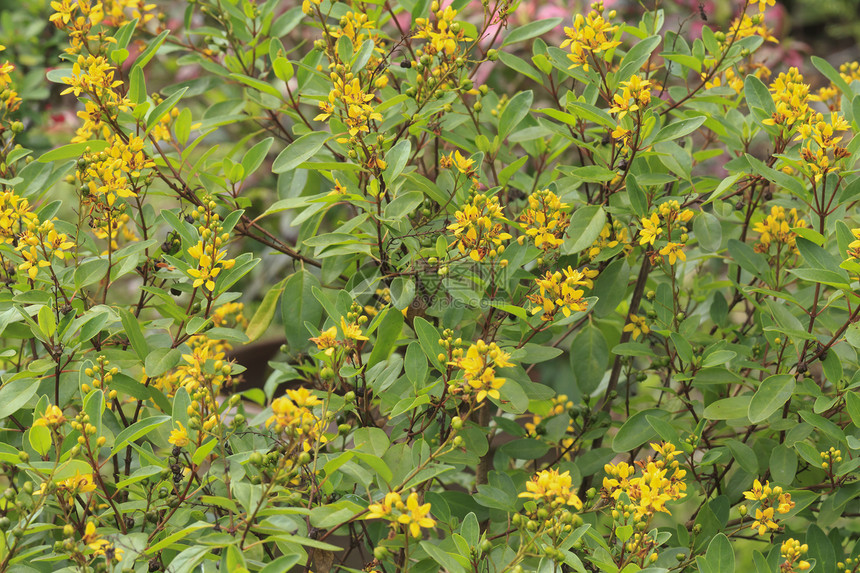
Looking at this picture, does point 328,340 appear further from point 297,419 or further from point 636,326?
point 636,326

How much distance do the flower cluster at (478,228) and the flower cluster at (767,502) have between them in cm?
56

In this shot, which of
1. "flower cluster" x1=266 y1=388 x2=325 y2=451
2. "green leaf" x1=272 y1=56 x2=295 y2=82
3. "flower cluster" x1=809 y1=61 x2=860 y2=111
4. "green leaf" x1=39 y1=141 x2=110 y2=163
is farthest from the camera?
"flower cluster" x1=809 y1=61 x2=860 y2=111

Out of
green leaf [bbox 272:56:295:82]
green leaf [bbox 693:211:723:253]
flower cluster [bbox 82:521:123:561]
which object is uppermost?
green leaf [bbox 272:56:295:82]

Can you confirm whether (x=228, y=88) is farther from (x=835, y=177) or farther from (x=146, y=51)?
(x=835, y=177)

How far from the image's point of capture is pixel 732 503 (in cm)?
157

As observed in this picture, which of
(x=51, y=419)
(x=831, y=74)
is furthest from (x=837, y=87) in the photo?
(x=51, y=419)

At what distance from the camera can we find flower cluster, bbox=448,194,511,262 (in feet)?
3.99

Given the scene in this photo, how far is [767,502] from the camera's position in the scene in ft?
4.25

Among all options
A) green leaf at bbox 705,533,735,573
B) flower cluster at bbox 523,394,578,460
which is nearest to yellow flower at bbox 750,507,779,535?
green leaf at bbox 705,533,735,573

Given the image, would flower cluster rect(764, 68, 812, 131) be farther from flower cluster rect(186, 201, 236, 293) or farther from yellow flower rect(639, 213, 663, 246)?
flower cluster rect(186, 201, 236, 293)

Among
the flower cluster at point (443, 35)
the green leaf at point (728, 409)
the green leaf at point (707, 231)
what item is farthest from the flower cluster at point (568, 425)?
the flower cluster at point (443, 35)

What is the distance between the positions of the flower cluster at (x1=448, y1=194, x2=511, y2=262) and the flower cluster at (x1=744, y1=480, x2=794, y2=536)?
0.56 meters

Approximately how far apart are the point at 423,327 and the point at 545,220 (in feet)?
0.96

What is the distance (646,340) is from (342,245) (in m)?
0.72
